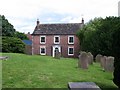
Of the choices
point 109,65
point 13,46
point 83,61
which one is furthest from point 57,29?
point 109,65

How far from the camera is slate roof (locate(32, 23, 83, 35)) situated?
69.1 metres

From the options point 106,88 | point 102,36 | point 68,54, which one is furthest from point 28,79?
point 68,54

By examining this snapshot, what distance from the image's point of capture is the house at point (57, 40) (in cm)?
6869

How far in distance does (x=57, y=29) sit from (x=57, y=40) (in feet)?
8.90

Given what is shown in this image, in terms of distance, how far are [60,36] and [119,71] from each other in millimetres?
56343

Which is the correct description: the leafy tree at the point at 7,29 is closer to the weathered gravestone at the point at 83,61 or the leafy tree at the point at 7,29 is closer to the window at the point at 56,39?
the window at the point at 56,39

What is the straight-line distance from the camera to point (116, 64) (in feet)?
43.3

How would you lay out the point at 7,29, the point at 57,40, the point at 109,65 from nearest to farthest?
the point at 109,65 < the point at 57,40 < the point at 7,29

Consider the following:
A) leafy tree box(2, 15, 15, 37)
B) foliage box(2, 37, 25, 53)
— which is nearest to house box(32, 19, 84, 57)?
foliage box(2, 37, 25, 53)

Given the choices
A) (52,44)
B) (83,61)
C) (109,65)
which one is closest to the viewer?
(109,65)

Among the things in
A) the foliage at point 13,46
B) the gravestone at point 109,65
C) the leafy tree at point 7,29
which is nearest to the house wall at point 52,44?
the foliage at point 13,46

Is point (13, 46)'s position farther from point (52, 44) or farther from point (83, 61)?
point (83, 61)

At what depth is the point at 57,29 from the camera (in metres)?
70.1

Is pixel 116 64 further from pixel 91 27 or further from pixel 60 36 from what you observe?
pixel 60 36
